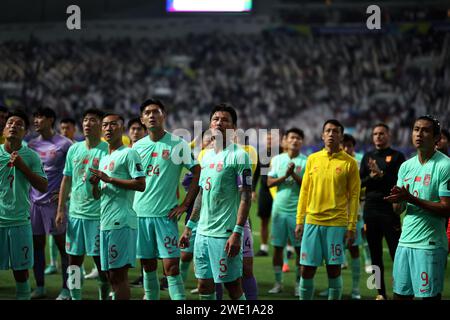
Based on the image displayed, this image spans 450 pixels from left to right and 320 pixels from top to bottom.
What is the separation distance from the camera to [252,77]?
3703 centimetres

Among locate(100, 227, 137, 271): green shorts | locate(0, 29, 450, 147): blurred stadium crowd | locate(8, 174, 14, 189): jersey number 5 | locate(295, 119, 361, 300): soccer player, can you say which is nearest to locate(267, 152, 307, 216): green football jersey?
locate(295, 119, 361, 300): soccer player

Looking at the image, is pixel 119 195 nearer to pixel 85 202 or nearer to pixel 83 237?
pixel 85 202

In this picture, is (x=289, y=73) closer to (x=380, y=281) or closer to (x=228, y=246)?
(x=380, y=281)

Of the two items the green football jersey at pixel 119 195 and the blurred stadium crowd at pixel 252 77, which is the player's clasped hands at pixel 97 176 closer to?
the green football jersey at pixel 119 195

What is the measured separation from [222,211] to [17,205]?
2394mm

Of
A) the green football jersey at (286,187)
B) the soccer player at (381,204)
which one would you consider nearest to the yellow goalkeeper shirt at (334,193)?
the soccer player at (381,204)

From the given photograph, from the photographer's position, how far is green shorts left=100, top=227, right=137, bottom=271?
7.09 m

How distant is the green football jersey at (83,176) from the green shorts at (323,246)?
8.14ft

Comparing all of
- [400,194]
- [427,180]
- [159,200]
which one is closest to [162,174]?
[159,200]

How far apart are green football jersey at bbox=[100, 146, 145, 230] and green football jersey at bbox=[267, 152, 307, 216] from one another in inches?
129

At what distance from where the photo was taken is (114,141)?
24.2 feet

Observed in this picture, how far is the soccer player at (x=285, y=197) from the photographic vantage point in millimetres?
9781
